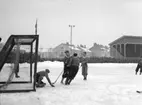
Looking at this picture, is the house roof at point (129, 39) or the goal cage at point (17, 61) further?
the house roof at point (129, 39)

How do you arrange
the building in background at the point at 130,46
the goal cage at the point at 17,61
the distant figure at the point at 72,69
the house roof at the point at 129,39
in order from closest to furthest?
the goal cage at the point at 17,61 < the distant figure at the point at 72,69 < the building in background at the point at 130,46 < the house roof at the point at 129,39

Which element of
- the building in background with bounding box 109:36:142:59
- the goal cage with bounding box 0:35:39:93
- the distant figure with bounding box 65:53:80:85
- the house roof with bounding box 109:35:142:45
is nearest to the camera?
the goal cage with bounding box 0:35:39:93

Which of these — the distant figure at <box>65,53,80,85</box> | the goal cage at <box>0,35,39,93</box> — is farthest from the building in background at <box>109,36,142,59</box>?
the distant figure at <box>65,53,80,85</box>

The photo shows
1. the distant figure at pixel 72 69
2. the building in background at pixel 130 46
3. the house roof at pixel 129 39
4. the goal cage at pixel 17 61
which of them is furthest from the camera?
the house roof at pixel 129 39

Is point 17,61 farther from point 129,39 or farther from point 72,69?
point 129,39

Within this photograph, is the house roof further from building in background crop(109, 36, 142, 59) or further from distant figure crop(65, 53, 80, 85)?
distant figure crop(65, 53, 80, 85)

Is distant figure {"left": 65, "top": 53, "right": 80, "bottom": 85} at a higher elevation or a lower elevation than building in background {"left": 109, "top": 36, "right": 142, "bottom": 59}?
lower

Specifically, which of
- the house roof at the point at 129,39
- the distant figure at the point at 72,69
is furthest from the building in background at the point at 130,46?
the distant figure at the point at 72,69

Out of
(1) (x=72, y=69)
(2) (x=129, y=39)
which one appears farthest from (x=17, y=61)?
A: (2) (x=129, y=39)

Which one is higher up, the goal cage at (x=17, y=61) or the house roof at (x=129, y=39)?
the house roof at (x=129, y=39)

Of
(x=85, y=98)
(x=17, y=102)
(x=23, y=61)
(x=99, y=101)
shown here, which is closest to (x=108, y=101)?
(x=99, y=101)

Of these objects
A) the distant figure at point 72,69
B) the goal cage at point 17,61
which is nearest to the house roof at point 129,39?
the goal cage at point 17,61

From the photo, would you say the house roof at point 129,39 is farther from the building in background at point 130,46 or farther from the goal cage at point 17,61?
the goal cage at point 17,61

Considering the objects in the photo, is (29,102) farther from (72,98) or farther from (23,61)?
(23,61)
